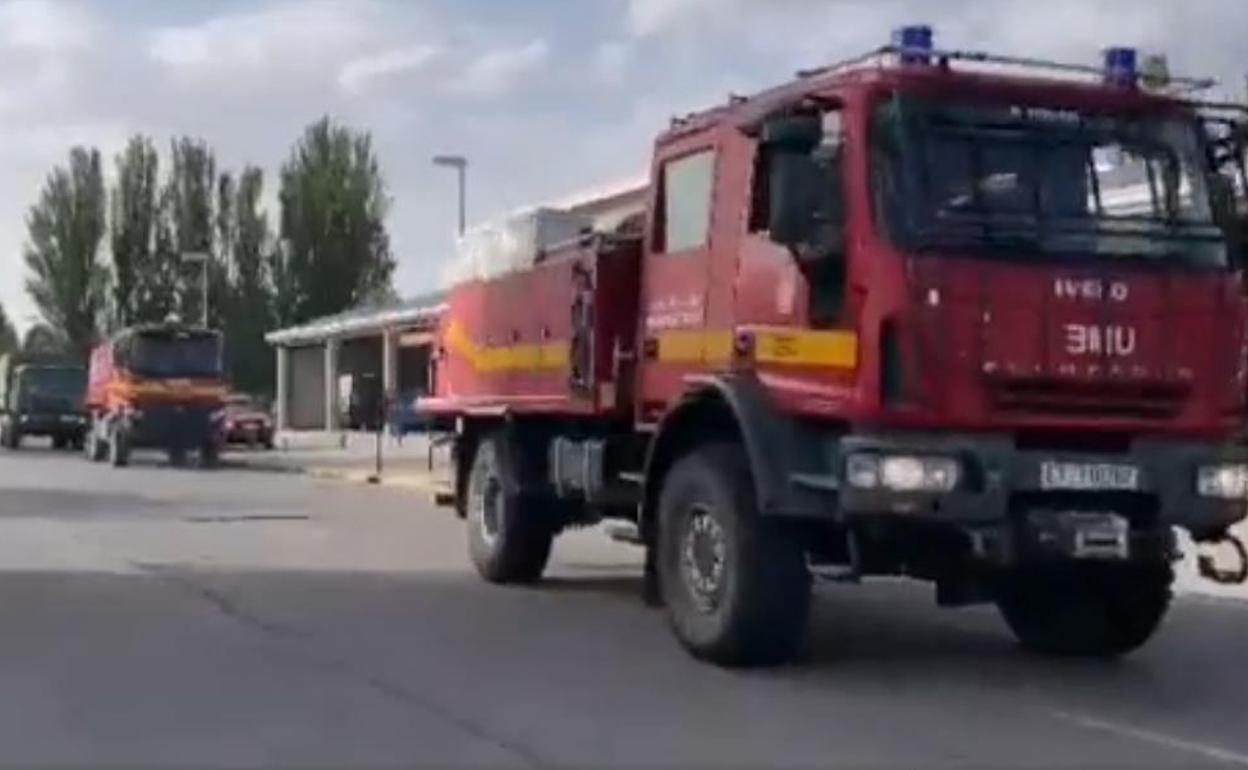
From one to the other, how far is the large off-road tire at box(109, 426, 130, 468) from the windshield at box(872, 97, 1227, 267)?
35.0 meters

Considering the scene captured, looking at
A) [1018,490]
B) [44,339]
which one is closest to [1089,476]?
[1018,490]

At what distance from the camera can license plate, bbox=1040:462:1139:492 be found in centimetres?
1140

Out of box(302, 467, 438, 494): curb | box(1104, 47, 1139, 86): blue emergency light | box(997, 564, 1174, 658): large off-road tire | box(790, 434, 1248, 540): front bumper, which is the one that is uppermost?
box(1104, 47, 1139, 86): blue emergency light

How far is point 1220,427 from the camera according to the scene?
1179 cm

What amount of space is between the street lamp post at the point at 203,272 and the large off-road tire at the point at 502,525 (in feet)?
222

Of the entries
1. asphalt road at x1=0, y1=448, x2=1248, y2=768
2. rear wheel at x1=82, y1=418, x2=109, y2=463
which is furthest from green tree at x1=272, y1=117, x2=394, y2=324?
asphalt road at x1=0, y1=448, x2=1248, y2=768

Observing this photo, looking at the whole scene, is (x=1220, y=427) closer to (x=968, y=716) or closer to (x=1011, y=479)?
(x=1011, y=479)

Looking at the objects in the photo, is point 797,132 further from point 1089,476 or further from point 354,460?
point 354,460

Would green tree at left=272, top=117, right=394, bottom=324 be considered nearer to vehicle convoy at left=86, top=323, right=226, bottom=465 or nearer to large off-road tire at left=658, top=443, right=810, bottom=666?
vehicle convoy at left=86, top=323, right=226, bottom=465

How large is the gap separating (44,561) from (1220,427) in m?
11.3

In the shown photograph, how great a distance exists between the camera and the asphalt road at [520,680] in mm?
9953

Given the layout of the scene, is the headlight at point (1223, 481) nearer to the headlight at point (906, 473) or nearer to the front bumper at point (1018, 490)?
the front bumper at point (1018, 490)

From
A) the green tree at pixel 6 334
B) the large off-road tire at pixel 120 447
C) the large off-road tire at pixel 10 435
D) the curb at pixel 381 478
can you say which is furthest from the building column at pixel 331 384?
the green tree at pixel 6 334

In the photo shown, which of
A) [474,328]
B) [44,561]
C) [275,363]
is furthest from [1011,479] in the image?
[275,363]
